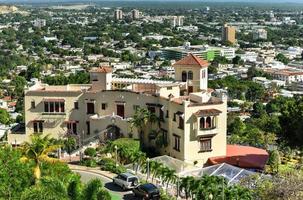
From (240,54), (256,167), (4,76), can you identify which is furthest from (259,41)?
(256,167)

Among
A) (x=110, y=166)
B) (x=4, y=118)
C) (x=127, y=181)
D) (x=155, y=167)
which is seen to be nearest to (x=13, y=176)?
(x=127, y=181)

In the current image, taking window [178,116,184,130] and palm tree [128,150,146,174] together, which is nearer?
palm tree [128,150,146,174]

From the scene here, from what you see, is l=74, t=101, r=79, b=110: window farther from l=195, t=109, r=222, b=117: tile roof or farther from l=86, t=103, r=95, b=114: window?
l=195, t=109, r=222, b=117: tile roof

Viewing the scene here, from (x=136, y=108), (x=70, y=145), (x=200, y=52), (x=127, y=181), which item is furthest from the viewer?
(x=200, y=52)

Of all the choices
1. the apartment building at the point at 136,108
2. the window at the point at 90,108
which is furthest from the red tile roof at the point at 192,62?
the window at the point at 90,108

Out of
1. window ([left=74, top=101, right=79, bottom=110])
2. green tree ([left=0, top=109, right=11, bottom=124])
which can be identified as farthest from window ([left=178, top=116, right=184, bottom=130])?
green tree ([left=0, top=109, right=11, bottom=124])

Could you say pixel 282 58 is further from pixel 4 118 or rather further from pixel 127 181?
pixel 127 181
